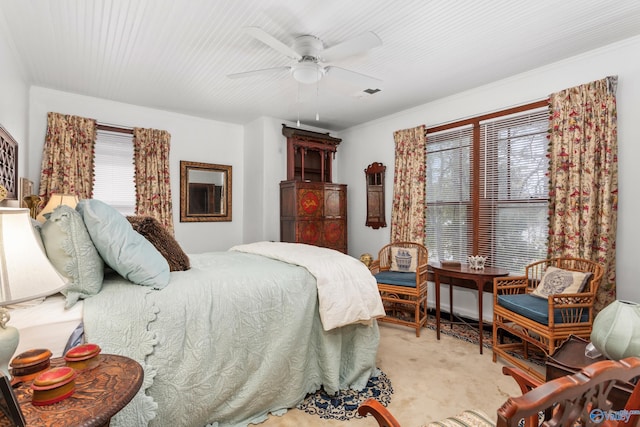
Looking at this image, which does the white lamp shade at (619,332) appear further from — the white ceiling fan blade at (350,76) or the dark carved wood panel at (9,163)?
the dark carved wood panel at (9,163)

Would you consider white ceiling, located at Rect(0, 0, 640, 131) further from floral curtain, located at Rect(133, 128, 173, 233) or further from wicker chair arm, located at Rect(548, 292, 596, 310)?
wicker chair arm, located at Rect(548, 292, 596, 310)

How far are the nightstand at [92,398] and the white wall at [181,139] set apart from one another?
11.5 feet

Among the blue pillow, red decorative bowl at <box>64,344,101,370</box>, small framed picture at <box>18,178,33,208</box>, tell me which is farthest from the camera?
small framed picture at <box>18,178,33,208</box>

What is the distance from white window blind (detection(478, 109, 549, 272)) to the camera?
3172 mm

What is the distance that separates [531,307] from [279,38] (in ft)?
9.47

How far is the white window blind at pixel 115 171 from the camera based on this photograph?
3.91m

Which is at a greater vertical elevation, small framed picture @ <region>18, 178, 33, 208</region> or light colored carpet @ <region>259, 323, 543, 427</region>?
small framed picture @ <region>18, 178, 33, 208</region>

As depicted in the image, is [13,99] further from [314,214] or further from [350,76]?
[314,214]

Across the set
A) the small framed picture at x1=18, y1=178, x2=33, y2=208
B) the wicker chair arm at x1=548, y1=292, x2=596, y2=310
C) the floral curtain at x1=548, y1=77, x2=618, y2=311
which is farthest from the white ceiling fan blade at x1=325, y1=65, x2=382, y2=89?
the small framed picture at x1=18, y1=178, x2=33, y2=208

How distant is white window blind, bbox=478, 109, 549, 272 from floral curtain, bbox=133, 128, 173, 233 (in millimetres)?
3955

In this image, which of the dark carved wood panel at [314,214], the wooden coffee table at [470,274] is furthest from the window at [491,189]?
the dark carved wood panel at [314,214]

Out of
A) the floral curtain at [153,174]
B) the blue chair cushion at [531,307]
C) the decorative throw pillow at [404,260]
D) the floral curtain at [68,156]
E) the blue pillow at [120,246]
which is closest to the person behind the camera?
the blue pillow at [120,246]

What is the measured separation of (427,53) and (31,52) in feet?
11.3

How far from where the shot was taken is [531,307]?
2414 mm
